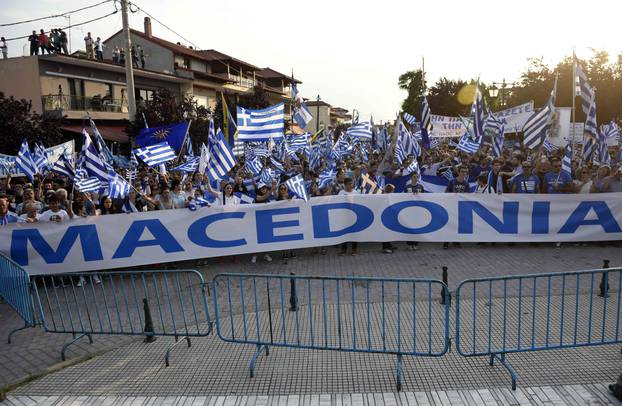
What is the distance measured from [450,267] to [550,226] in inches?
102

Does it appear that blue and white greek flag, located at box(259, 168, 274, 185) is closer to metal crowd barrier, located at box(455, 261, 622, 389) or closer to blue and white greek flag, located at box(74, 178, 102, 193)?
blue and white greek flag, located at box(74, 178, 102, 193)

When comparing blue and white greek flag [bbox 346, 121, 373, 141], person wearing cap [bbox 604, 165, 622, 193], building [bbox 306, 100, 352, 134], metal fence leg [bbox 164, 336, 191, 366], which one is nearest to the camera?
metal fence leg [bbox 164, 336, 191, 366]

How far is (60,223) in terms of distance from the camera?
789 centimetres

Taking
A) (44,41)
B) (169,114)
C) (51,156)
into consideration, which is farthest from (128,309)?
(44,41)

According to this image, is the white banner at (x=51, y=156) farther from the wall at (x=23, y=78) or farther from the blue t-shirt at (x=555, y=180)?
the wall at (x=23, y=78)

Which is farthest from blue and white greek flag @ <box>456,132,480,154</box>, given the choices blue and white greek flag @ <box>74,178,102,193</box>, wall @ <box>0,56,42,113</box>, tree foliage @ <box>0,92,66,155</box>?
wall @ <box>0,56,42,113</box>

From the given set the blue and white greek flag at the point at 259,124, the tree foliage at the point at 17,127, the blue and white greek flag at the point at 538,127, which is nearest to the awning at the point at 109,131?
the tree foliage at the point at 17,127

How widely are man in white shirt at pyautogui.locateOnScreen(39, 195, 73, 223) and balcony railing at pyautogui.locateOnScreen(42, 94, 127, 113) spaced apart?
2681 centimetres

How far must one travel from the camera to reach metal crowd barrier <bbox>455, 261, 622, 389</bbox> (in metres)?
4.66

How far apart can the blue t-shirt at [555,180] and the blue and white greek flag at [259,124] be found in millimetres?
6063

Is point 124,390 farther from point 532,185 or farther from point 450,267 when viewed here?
point 532,185

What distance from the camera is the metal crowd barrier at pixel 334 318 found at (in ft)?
16.0

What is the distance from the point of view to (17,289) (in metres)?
5.86

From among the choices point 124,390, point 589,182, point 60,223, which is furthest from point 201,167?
point 589,182
